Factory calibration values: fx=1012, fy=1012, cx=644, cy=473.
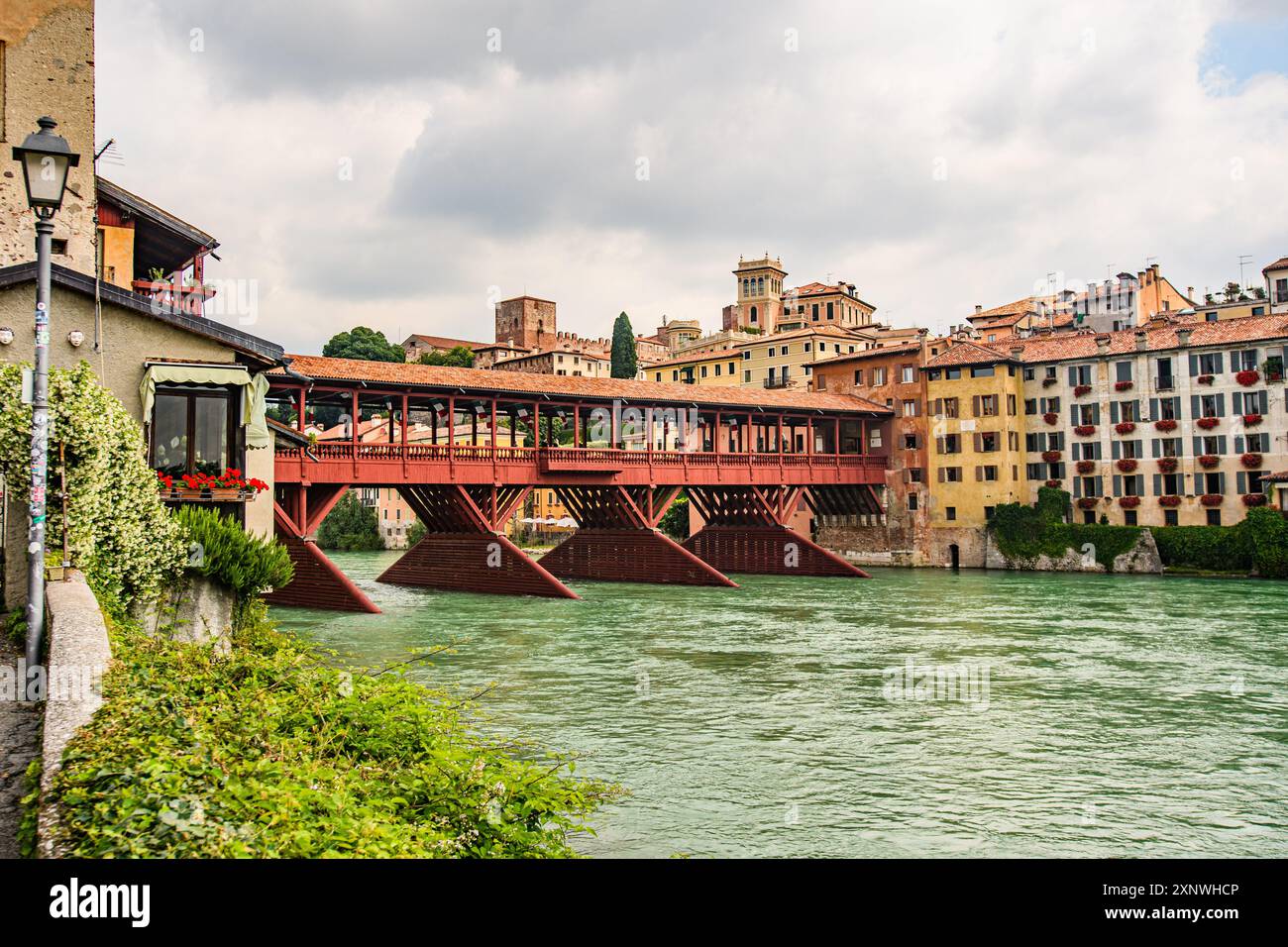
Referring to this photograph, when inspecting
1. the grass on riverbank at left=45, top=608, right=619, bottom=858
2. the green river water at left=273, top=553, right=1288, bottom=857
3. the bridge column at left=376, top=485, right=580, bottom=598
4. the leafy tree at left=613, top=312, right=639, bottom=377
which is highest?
the leafy tree at left=613, top=312, right=639, bottom=377

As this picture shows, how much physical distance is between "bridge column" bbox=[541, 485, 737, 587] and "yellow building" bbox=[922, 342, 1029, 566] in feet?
50.9

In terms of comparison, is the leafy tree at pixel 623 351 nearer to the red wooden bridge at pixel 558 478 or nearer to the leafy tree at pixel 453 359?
the leafy tree at pixel 453 359

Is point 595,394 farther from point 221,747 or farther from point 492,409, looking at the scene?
point 221,747

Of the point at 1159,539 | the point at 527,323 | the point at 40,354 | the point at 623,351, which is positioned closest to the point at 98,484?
the point at 40,354

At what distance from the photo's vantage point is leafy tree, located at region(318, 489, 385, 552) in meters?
77.4

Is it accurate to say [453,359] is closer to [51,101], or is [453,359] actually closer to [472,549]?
[472,549]

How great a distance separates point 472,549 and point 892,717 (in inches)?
919

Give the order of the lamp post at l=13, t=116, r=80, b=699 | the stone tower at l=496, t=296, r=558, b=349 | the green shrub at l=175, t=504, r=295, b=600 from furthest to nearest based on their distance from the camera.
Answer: the stone tower at l=496, t=296, r=558, b=349, the green shrub at l=175, t=504, r=295, b=600, the lamp post at l=13, t=116, r=80, b=699

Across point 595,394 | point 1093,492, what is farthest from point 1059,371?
point 595,394

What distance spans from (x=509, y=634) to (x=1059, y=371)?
117ft

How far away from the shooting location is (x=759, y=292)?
111 metres

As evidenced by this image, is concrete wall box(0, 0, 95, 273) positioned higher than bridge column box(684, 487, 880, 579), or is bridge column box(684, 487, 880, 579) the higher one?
concrete wall box(0, 0, 95, 273)

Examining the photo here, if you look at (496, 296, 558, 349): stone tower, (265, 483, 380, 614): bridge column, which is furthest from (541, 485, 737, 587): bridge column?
(496, 296, 558, 349): stone tower

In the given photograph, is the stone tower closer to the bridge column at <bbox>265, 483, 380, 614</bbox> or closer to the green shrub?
the bridge column at <bbox>265, 483, 380, 614</bbox>
